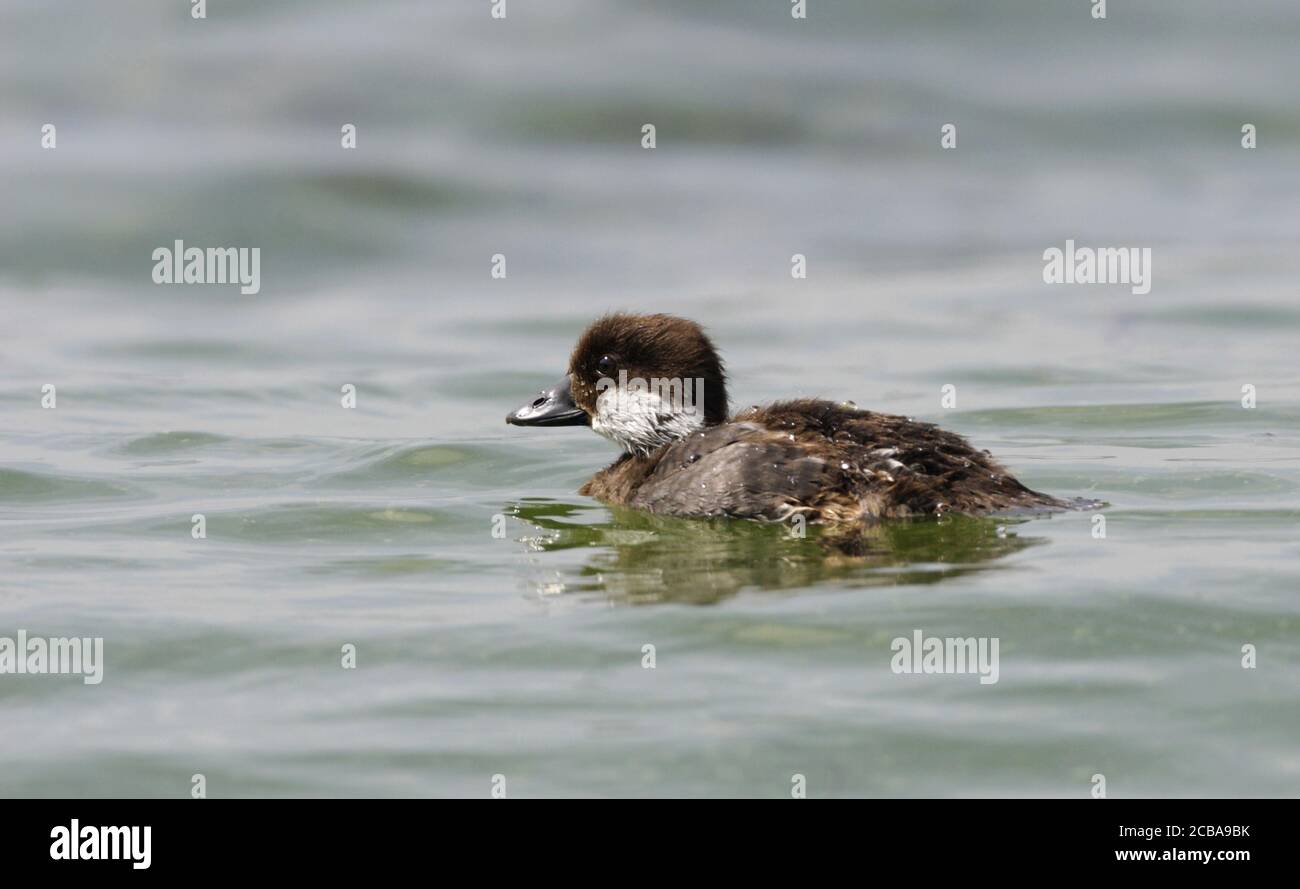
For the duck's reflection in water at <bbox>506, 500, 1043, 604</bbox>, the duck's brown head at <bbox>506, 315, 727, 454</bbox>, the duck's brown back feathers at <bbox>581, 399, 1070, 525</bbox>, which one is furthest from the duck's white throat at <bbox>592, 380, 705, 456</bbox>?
the duck's reflection in water at <bbox>506, 500, 1043, 604</bbox>

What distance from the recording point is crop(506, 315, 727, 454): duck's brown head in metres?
11.2

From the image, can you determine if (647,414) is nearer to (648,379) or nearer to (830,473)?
(648,379)

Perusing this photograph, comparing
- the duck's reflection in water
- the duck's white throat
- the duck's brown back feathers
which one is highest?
the duck's white throat

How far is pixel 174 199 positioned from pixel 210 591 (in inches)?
464

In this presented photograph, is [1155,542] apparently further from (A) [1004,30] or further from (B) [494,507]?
(A) [1004,30]

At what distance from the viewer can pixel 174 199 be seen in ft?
66.2

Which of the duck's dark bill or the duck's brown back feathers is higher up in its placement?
the duck's dark bill

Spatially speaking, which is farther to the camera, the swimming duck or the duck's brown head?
the duck's brown head

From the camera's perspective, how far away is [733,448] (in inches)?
411

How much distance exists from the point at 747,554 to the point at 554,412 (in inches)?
101

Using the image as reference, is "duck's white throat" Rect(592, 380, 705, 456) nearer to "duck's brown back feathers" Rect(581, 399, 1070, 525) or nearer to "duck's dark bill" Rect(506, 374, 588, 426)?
"duck's dark bill" Rect(506, 374, 588, 426)

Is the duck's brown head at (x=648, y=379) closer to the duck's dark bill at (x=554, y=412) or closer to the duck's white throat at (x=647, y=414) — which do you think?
the duck's white throat at (x=647, y=414)

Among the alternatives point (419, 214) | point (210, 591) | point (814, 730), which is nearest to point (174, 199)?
point (419, 214)

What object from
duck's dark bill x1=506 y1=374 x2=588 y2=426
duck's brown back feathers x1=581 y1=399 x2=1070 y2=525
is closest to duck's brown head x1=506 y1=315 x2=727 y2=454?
duck's dark bill x1=506 y1=374 x2=588 y2=426
